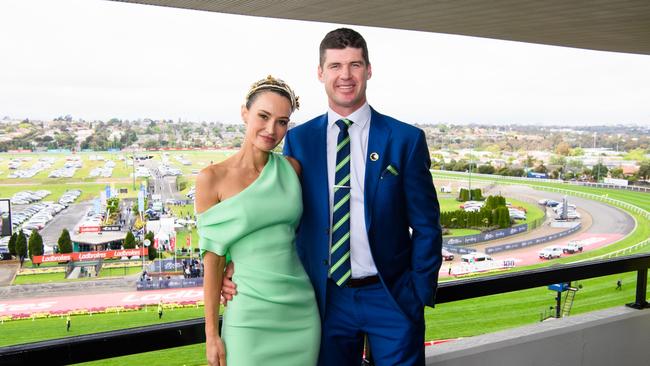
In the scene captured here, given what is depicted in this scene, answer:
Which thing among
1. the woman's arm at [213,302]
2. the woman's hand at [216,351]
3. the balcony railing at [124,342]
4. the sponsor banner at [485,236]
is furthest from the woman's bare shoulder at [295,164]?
the sponsor banner at [485,236]

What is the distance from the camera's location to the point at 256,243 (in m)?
1.42

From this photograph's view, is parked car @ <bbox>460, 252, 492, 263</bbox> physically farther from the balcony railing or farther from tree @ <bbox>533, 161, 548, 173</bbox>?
the balcony railing

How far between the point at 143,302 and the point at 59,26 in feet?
7.16

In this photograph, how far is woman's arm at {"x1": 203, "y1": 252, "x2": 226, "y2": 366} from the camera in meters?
1.41

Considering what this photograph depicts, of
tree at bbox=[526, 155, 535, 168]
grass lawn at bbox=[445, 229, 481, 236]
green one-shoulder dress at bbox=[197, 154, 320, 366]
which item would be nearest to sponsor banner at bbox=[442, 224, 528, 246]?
grass lawn at bbox=[445, 229, 481, 236]

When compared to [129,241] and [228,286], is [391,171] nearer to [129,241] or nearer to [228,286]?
[228,286]

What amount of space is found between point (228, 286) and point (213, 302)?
0.06 meters

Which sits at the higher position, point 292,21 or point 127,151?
point 292,21

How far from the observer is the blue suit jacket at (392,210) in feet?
5.33

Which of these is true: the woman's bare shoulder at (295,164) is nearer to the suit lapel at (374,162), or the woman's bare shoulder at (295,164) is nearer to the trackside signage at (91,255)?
the suit lapel at (374,162)

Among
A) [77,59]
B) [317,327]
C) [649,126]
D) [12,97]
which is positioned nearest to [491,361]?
[317,327]

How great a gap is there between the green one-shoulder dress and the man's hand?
0.01 m

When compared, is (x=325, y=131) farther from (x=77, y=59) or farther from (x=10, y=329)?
(x=10, y=329)

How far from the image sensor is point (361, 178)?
66.1 inches
